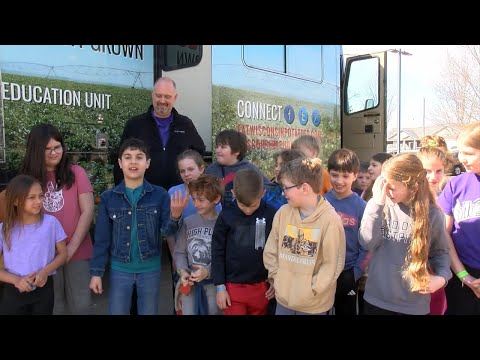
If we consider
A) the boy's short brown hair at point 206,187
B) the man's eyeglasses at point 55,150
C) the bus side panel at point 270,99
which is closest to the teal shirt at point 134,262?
the boy's short brown hair at point 206,187

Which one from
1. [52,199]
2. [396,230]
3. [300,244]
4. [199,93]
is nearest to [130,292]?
[52,199]

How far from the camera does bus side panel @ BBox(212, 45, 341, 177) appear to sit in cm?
462

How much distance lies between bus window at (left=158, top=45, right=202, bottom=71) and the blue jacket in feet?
6.23

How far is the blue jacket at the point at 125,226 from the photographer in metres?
2.89

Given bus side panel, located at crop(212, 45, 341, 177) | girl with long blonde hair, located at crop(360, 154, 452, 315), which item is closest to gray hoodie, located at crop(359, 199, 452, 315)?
girl with long blonde hair, located at crop(360, 154, 452, 315)

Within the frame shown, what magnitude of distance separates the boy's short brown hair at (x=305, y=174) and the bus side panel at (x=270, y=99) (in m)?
2.15

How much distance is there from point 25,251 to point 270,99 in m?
3.12

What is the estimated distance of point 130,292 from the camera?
2.93 m

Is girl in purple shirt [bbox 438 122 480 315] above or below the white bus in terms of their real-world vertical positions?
below

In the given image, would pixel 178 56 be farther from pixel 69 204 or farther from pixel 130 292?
Result: pixel 130 292

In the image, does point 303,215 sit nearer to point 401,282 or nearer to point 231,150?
point 401,282

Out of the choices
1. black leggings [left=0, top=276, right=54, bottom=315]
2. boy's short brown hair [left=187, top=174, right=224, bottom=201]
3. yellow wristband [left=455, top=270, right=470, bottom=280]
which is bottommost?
black leggings [left=0, top=276, right=54, bottom=315]

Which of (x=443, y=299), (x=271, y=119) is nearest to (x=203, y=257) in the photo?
(x=443, y=299)

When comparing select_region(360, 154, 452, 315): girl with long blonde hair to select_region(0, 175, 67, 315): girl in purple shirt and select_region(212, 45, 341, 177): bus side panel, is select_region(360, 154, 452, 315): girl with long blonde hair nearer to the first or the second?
select_region(0, 175, 67, 315): girl in purple shirt
